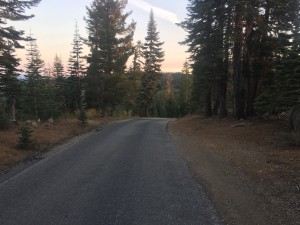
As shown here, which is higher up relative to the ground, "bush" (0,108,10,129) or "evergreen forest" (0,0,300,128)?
"evergreen forest" (0,0,300,128)

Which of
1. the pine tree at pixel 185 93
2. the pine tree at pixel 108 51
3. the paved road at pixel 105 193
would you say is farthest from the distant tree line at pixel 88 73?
the pine tree at pixel 185 93

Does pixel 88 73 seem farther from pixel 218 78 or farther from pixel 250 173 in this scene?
pixel 250 173

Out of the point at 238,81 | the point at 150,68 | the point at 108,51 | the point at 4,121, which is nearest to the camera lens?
the point at 4,121

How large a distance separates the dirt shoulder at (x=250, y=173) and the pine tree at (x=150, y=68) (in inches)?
1598

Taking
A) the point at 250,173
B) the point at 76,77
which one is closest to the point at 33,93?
the point at 76,77

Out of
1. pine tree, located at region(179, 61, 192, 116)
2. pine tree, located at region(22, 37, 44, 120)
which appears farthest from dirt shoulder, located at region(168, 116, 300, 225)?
pine tree, located at region(179, 61, 192, 116)

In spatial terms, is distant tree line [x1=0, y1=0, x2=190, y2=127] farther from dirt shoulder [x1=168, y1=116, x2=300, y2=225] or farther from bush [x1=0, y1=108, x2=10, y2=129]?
dirt shoulder [x1=168, y1=116, x2=300, y2=225]

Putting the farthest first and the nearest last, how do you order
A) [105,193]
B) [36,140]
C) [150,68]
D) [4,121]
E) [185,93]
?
1. [185,93]
2. [150,68]
3. [4,121]
4. [36,140]
5. [105,193]

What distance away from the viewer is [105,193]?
8.05 meters

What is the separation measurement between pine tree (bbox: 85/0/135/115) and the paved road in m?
21.0

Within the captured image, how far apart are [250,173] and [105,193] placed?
459cm

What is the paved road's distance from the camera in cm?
654

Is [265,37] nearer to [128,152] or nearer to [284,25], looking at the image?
[284,25]

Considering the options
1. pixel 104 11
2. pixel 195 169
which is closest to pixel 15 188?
pixel 195 169
